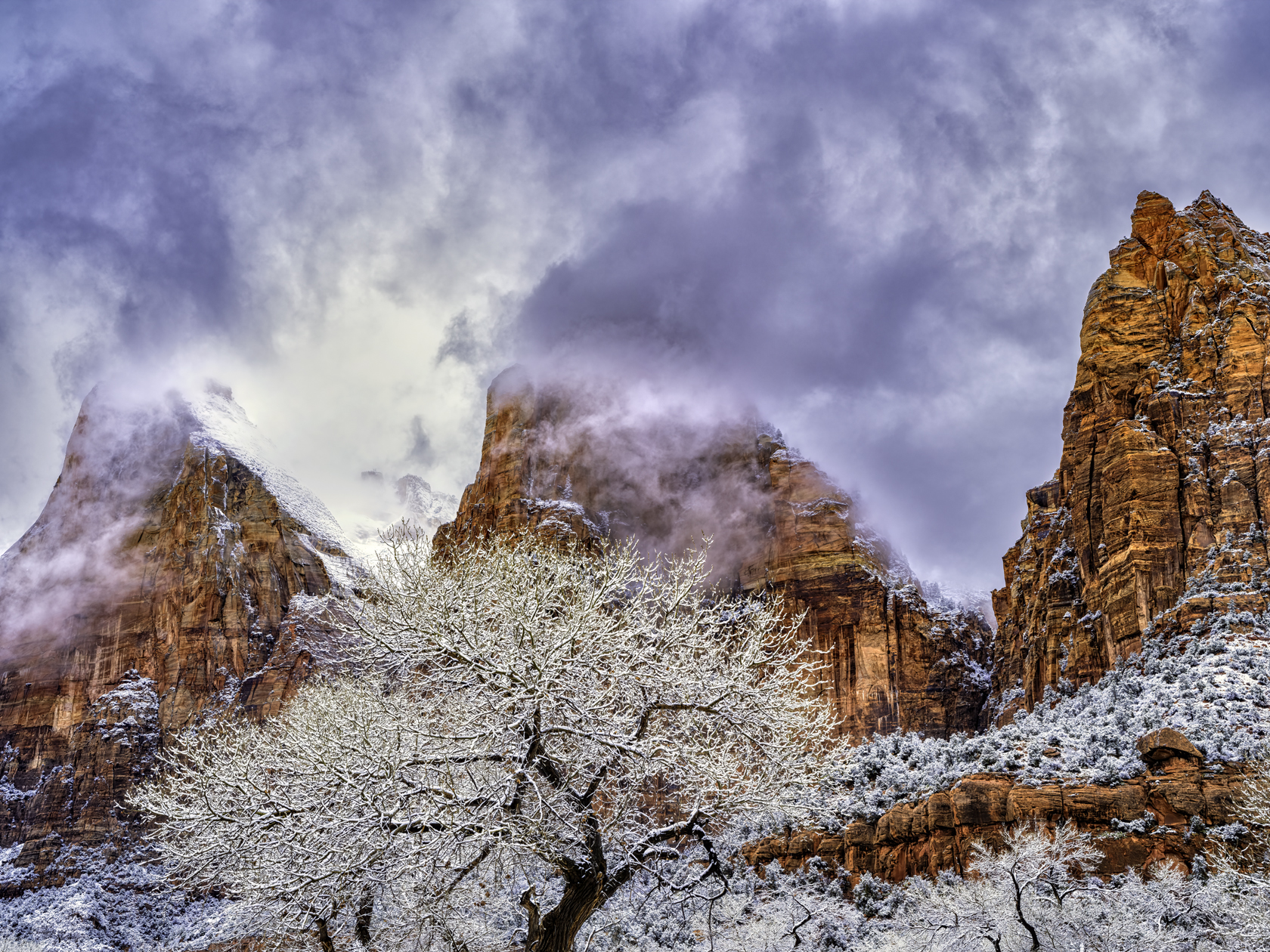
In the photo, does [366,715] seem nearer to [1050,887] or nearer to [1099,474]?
[1050,887]

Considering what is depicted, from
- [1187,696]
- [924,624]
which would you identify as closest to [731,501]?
[924,624]

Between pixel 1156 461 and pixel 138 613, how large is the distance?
9320cm

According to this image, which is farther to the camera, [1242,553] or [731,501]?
[731,501]

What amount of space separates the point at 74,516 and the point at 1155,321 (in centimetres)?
11308

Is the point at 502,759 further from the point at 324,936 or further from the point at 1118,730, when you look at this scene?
the point at 1118,730

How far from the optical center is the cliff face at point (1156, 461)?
47344mm

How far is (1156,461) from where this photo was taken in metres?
51.8

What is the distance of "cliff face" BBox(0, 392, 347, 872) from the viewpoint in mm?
85500

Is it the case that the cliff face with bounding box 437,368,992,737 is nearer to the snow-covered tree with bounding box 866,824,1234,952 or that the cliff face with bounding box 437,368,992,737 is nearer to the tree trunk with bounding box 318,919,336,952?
the snow-covered tree with bounding box 866,824,1234,952

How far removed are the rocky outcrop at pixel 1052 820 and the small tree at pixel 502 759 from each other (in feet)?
67.4

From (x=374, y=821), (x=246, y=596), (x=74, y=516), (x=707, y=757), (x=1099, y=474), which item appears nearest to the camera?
(x=374, y=821)

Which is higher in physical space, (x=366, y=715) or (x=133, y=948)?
(x=366, y=715)

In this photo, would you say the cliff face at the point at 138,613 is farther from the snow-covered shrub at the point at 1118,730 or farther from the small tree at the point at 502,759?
the small tree at the point at 502,759

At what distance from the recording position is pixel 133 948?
6162 cm
